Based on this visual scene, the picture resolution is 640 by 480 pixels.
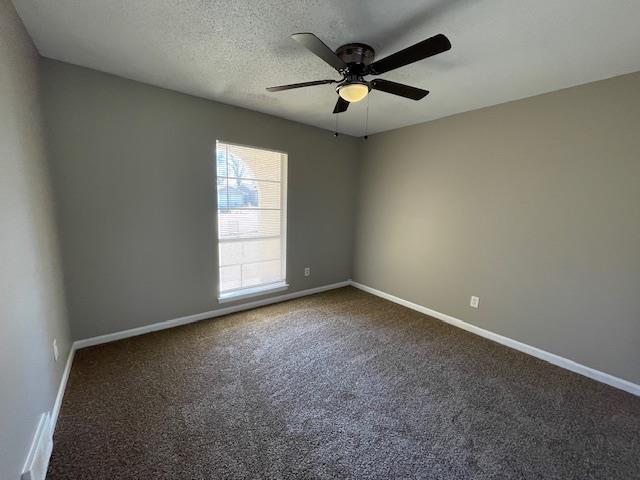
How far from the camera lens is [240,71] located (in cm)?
218

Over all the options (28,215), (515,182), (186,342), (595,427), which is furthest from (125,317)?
(515,182)

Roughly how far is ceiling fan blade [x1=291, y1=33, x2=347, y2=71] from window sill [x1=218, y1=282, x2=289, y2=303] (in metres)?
2.68

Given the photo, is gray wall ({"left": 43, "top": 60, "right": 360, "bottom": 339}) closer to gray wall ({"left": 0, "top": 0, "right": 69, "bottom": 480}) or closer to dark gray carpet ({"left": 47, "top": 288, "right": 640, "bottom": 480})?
gray wall ({"left": 0, "top": 0, "right": 69, "bottom": 480})

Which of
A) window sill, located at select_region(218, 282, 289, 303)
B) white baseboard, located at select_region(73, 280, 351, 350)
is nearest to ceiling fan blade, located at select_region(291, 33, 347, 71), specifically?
window sill, located at select_region(218, 282, 289, 303)

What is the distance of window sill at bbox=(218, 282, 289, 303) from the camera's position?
3.24m

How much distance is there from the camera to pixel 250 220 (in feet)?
11.1

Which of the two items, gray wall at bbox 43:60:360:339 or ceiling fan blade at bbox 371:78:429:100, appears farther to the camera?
gray wall at bbox 43:60:360:339

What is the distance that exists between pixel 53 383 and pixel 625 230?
424cm

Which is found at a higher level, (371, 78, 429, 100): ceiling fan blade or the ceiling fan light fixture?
(371, 78, 429, 100): ceiling fan blade

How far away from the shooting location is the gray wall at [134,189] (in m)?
2.24

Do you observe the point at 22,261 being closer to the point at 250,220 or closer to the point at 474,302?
the point at 250,220

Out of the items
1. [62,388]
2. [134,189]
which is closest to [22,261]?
[62,388]

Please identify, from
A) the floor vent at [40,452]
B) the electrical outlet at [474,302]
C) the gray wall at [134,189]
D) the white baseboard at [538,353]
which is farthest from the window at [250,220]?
the electrical outlet at [474,302]

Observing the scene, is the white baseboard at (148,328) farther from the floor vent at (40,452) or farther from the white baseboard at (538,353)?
the white baseboard at (538,353)
